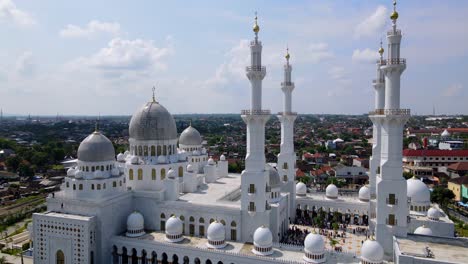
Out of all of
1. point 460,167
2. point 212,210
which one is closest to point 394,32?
point 212,210

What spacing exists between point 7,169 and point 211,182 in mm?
52487

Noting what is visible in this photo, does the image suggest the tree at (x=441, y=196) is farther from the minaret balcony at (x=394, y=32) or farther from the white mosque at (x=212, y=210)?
the minaret balcony at (x=394, y=32)

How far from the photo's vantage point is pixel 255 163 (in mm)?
28125

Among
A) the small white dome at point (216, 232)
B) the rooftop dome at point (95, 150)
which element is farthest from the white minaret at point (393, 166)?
the rooftop dome at point (95, 150)

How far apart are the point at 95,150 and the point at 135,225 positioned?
6.72 m

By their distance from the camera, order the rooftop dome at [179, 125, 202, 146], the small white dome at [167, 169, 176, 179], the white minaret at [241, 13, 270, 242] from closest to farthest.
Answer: the white minaret at [241, 13, 270, 242] < the small white dome at [167, 169, 176, 179] < the rooftop dome at [179, 125, 202, 146]

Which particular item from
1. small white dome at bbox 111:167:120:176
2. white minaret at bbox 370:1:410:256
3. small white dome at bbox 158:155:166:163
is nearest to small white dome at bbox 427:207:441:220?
white minaret at bbox 370:1:410:256

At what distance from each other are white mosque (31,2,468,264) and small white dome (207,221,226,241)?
0.24ft

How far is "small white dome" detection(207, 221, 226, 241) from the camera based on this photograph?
86.2ft

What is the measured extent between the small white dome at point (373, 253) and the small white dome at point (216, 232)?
9411 mm

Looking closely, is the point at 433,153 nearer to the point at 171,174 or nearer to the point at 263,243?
the point at 263,243

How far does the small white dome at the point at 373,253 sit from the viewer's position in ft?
74.4

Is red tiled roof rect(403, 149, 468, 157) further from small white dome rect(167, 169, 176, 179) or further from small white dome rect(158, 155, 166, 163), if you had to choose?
small white dome rect(167, 169, 176, 179)

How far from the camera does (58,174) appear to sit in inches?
2692
